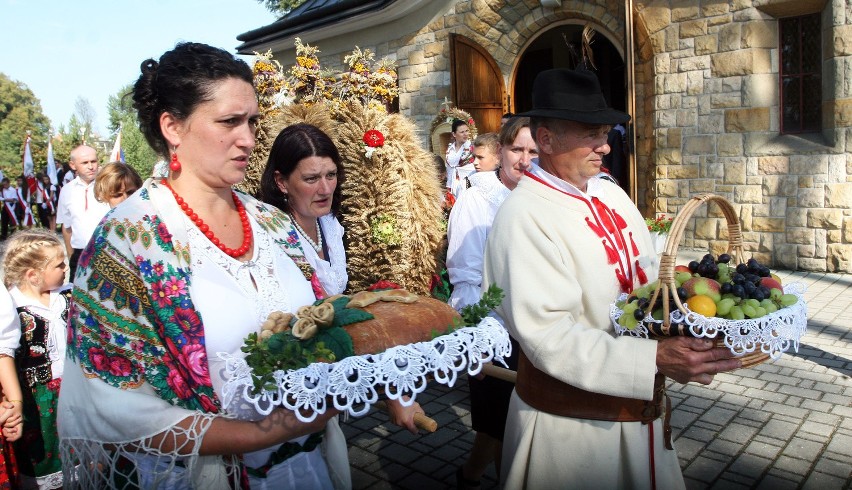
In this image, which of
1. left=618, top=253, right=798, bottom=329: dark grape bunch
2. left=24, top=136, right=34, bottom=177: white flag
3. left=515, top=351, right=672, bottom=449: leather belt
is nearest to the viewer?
left=618, top=253, right=798, bottom=329: dark grape bunch

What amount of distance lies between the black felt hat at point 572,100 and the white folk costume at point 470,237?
54.0 inches

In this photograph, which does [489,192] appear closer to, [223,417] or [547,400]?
[547,400]

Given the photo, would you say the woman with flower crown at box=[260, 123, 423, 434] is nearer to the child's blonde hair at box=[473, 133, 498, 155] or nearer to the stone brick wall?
the child's blonde hair at box=[473, 133, 498, 155]

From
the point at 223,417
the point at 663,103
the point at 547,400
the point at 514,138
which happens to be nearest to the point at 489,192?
the point at 514,138

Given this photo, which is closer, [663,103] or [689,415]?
[689,415]

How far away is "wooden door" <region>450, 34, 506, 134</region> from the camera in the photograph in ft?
37.2

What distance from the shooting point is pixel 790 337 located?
6.65 feet

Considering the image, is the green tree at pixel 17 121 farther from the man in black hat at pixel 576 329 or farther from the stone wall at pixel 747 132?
the man in black hat at pixel 576 329

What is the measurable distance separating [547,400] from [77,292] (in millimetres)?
1526

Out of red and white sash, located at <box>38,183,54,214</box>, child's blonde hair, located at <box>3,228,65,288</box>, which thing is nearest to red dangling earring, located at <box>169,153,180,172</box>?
child's blonde hair, located at <box>3,228,65,288</box>

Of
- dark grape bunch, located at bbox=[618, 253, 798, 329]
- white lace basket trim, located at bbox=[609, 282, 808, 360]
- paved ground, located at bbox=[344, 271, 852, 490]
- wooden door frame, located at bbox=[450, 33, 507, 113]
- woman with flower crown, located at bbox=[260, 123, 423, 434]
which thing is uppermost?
wooden door frame, located at bbox=[450, 33, 507, 113]

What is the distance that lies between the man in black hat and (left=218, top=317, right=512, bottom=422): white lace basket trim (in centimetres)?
50

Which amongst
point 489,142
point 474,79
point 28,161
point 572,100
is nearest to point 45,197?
point 28,161

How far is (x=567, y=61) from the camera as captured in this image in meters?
15.3
